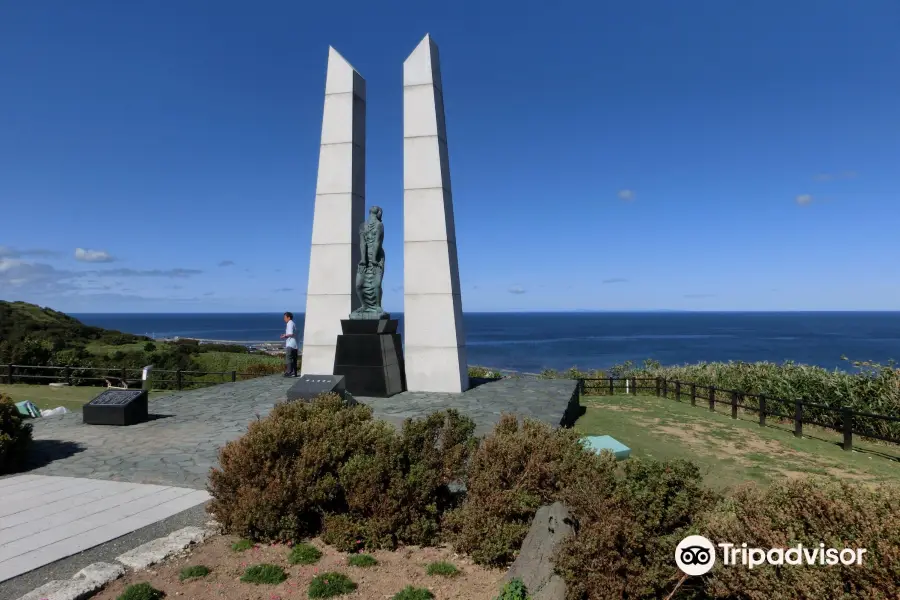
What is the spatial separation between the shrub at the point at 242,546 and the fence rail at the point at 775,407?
1013cm

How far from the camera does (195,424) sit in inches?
363

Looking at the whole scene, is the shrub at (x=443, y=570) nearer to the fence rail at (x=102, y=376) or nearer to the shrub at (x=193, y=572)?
the shrub at (x=193, y=572)

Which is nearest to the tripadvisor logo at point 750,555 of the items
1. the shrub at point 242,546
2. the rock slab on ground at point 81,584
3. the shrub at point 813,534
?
the shrub at point 813,534

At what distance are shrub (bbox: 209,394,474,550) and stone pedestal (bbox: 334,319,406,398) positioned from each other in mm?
6473

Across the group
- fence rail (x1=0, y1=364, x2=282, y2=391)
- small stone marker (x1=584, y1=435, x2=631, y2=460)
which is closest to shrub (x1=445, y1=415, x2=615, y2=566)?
small stone marker (x1=584, y1=435, x2=631, y2=460)

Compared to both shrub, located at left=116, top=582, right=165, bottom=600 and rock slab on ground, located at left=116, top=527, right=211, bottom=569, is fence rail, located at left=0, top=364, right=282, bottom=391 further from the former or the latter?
shrub, located at left=116, top=582, right=165, bottom=600

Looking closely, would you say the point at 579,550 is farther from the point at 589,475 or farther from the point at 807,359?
the point at 807,359

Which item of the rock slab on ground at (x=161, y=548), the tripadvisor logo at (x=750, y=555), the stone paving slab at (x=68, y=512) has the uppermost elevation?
the tripadvisor logo at (x=750, y=555)

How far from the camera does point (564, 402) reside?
10812 millimetres

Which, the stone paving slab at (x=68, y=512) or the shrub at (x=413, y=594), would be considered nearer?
the shrub at (x=413, y=594)

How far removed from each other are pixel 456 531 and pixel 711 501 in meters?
2.24

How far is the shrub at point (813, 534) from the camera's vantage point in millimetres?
2518

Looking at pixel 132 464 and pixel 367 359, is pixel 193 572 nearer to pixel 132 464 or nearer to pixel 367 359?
pixel 132 464

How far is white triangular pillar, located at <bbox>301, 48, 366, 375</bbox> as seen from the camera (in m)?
13.5
